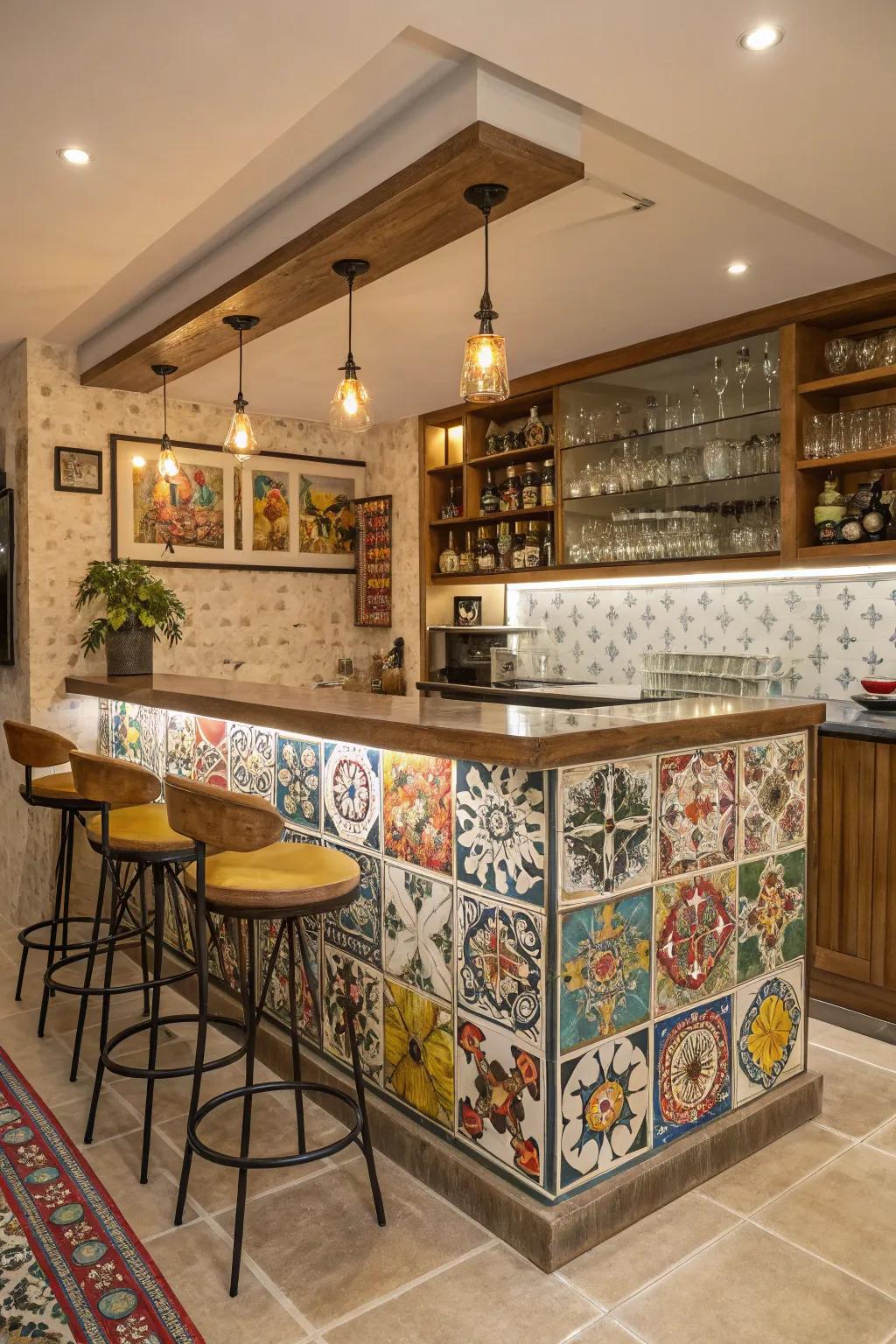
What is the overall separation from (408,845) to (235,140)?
189 cm

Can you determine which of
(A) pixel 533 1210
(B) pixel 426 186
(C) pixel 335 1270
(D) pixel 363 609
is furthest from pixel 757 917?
(D) pixel 363 609

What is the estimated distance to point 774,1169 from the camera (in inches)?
95.3

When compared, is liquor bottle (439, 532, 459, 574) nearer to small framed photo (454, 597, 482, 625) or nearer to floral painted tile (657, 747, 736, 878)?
small framed photo (454, 597, 482, 625)

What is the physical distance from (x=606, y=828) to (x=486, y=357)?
1251mm

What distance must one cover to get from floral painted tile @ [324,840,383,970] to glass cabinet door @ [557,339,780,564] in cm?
230

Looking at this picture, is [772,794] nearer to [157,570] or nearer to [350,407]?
[350,407]

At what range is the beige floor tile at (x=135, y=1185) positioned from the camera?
2.22m

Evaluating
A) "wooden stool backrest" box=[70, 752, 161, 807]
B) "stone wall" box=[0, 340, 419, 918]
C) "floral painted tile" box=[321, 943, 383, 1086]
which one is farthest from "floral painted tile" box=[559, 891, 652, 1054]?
"stone wall" box=[0, 340, 419, 918]

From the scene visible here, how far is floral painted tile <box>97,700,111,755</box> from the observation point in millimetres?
4402

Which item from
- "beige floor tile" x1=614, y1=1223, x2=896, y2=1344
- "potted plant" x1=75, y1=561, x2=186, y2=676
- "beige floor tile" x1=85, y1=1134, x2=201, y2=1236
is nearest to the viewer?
"beige floor tile" x1=614, y1=1223, x2=896, y2=1344

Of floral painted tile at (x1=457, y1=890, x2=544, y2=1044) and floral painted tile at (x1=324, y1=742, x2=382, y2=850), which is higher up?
floral painted tile at (x1=324, y1=742, x2=382, y2=850)

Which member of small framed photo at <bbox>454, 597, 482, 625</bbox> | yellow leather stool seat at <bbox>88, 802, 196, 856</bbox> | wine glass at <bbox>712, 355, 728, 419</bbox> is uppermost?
wine glass at <bbox>712, 355, 728, 419</bbox>

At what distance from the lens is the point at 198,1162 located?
8.14ft

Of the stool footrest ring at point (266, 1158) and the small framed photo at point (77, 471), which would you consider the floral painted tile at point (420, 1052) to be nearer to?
the stool footrest ring at point (266, 1158)
